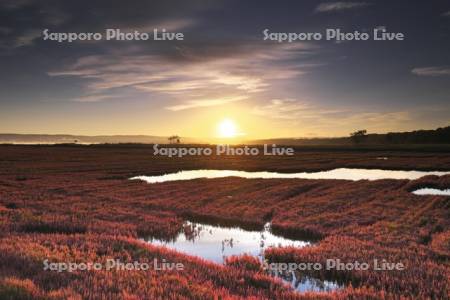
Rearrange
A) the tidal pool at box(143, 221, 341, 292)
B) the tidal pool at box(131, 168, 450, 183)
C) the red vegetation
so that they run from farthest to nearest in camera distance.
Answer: the tidal pool at box(131, 168, 450, 183) → the tidal pool at box(143, 221, 341, 292) → the red vegetation

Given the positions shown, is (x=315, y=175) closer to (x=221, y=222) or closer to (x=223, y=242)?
(x=221, y=222)

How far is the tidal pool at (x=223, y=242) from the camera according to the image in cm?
1622

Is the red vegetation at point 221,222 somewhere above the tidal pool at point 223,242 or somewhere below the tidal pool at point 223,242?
above

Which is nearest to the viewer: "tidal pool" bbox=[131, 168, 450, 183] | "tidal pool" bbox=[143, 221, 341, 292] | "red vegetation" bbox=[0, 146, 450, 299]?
"red vegetation" bbox=[0, 146, 450, 299]

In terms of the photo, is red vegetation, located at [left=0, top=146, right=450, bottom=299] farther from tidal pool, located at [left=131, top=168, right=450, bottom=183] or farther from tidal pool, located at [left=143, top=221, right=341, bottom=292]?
tidal pool, located at [left=131, top=168, right=450, bottom=183]

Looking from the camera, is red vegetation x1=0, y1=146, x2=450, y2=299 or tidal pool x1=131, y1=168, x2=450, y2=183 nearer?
red vegetation x1=0, y1=146, x2=450, y2=299

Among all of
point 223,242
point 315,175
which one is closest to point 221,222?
point 223,242

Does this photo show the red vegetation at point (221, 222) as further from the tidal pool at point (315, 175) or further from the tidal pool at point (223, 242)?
the tidal pool at point (315, 175)

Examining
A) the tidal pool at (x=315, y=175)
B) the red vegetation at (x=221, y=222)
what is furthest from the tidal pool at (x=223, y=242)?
the tidal pool at (x=315, y=175)

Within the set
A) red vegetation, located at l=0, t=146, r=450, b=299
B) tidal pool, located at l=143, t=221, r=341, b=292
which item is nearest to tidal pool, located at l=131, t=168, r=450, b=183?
red vegetation, located at l=0, t=146, r=450, b=299

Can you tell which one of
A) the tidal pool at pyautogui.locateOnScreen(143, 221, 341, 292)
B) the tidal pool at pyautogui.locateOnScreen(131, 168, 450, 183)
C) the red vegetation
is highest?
the tidal pool at pyautogui.locateOnScreen(131, 168, 450, 183)

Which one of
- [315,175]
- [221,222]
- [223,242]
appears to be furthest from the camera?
[315,175]

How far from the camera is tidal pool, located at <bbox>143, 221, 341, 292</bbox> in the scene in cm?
1622

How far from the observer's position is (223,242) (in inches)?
719
